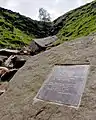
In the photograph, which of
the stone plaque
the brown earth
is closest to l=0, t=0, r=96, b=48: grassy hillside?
the brown earth

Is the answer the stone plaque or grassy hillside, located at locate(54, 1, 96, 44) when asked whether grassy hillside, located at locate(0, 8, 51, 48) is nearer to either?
grassy hillside, located at locate(54, 1, 96, 44)

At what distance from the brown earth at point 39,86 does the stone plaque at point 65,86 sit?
20cm

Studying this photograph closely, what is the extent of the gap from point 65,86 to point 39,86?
130cm

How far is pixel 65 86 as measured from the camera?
29.2ft

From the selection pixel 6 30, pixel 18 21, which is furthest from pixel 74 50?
pixel 18 21

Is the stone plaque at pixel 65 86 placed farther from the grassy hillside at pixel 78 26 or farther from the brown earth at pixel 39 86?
the grassy hillside at pixel 78 26

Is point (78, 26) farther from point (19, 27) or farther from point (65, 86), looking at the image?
point (65, 86)

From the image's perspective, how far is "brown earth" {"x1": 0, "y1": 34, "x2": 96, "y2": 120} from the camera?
25.3 ft

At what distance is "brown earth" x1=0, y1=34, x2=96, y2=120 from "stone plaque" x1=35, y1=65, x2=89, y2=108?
205mm

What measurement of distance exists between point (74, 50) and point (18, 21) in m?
135

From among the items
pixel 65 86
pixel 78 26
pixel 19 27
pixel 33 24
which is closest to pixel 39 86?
pixel 65 86

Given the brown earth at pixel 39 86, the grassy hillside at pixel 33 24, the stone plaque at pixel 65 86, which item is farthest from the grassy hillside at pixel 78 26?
the stone plaque at pixel 65 86

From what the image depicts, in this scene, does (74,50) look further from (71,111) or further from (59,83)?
(71,111)

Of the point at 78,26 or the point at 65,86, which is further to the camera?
the point at 78,26
